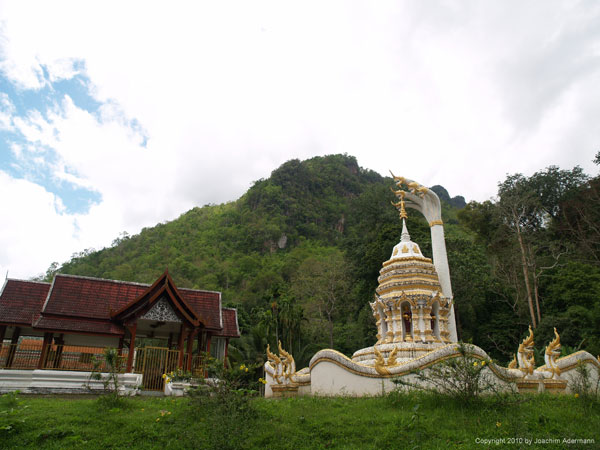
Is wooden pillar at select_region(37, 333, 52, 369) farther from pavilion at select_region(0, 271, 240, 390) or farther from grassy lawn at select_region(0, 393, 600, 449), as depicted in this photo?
grassy lawn at select_region(0, 393, 600, 449)

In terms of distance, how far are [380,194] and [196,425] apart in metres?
41.3

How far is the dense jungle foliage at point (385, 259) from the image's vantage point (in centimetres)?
2575

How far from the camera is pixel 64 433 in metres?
7.71

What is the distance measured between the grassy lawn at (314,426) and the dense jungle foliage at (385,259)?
13.2m

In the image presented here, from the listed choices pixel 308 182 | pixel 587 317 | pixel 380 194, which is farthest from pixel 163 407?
pixel 308 182

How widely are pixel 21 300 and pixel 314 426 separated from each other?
1122cm

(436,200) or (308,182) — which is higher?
(308,182)

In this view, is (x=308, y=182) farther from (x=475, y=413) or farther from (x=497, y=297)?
(x=475, y=413)

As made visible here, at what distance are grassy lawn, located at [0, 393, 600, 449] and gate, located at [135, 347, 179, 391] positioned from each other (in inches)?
178

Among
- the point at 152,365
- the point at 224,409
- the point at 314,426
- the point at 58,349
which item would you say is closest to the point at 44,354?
the point at 58,349

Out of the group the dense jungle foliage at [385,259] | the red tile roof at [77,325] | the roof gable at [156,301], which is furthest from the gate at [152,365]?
the dense jungle foliage at [385,259]

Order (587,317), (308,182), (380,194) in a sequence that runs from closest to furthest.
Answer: (587,317) < (380,194) < (308,182)

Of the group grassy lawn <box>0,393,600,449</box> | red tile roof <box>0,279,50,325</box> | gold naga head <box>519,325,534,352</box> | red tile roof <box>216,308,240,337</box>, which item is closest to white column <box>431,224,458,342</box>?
gold naga head <box>519,325,534,352</box>

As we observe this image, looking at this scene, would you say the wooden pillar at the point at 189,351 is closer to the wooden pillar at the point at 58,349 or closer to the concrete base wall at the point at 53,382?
the concrete base wall at the point at 53,382
